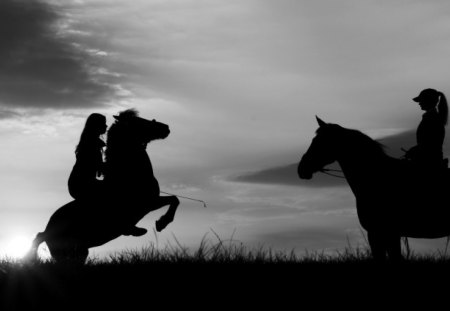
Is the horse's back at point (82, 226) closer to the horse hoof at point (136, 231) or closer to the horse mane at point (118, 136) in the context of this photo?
the horse hoof at point (136, 231)

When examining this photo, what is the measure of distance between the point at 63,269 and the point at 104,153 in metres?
2.83

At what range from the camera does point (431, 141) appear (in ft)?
33.2

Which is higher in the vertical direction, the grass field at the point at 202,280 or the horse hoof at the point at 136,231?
the horse hoof at the point at 136,231

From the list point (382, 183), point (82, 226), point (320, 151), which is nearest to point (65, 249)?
point (82, 226)

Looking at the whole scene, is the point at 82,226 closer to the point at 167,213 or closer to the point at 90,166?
the point at 90,166

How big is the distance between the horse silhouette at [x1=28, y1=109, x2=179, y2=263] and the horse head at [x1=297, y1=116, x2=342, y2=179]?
2.30 m

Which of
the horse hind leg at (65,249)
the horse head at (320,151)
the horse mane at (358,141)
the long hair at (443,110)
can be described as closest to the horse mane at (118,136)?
the horse hind leg at (65,249)

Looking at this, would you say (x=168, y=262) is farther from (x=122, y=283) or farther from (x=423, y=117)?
(x=423, y=117)

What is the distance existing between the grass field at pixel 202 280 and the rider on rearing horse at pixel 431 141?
69.0 inches

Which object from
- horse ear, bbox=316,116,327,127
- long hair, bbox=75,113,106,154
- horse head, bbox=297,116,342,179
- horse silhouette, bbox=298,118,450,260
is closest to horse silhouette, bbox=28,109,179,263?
long hair, bbox=75,113,106,154

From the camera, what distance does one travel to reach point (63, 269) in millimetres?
8406

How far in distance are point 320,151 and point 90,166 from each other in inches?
143

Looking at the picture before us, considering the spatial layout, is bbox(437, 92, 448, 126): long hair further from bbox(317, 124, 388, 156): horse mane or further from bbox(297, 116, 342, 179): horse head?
bbox(297, 116, 342, 179): horse head

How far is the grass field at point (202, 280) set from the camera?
7.46 metres
